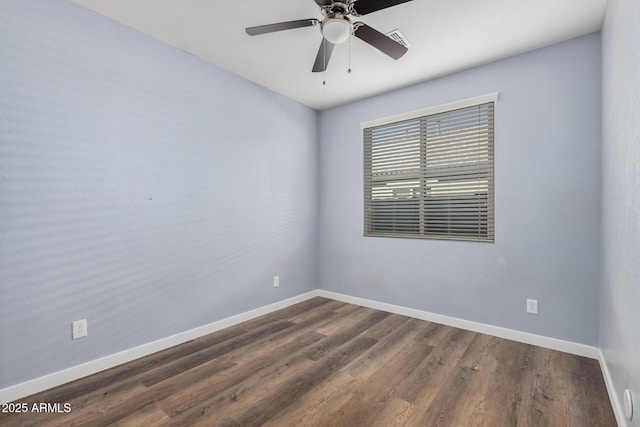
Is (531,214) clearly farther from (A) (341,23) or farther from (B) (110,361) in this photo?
(B) (110,361)

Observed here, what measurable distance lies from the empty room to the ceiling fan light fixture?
2 centimetres

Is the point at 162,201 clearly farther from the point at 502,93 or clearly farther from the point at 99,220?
the point at 502,93

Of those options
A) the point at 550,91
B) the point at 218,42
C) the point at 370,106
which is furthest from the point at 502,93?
the point at 218,42

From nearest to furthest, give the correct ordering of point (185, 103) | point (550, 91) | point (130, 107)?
1. point (130, 107)
2. point (550, 91)
3. point (185, 103)

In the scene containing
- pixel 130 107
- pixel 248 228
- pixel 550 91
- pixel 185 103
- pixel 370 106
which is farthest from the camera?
pixel 370 106

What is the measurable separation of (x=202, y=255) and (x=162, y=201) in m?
0.61

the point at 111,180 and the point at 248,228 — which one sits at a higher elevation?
the point at 111,180

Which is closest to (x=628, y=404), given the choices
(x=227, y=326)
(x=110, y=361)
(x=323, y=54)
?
(x=323, y=54)

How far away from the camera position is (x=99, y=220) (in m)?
2.16

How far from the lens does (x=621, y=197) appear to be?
5.07 feet

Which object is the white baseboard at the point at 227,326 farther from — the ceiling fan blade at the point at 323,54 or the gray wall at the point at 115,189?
the ceiling fan blade at the point at 323,54

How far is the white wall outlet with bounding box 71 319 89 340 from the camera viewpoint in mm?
2037

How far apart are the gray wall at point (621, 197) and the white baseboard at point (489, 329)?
0.30 metres

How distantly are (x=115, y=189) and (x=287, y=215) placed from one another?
1.87 meters
